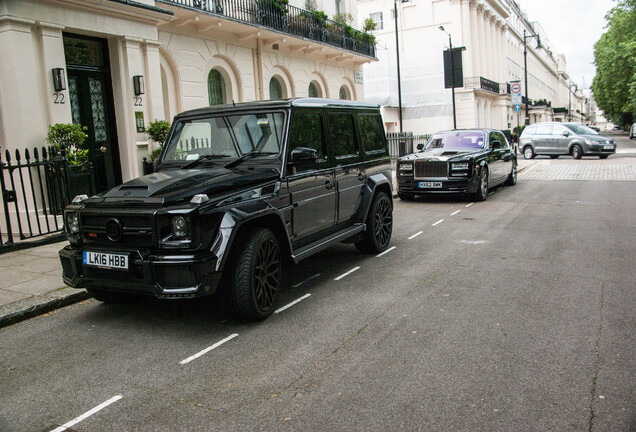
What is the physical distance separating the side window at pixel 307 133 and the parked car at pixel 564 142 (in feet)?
77.6

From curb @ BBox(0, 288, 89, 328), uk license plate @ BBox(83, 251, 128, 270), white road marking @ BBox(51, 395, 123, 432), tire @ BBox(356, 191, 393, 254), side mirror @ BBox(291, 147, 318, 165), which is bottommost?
white road marking @ BBox(51, 395, 123, 432)

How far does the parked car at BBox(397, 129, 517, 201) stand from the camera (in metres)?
13.0

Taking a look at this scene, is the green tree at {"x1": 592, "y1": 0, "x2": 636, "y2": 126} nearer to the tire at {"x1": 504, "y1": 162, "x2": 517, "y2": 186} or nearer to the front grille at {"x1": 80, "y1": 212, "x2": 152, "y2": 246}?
the tire at {"x1": 504, "y1": 162, "x2": 517, "y2": 186}

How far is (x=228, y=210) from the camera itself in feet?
15.4

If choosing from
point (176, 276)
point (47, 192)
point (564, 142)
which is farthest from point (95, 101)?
point (564, 142)

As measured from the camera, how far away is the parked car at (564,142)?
26.0m

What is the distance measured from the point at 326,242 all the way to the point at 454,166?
7.57 metres

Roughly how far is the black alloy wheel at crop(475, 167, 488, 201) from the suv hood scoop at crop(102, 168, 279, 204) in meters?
8.98

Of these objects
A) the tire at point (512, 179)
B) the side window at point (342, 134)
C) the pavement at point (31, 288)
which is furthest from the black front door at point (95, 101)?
the tire at point (512, 179)

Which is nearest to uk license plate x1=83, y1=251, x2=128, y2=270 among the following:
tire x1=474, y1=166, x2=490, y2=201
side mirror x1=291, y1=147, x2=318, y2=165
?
side mirror x1=291, y1=147, x2=318, y2=165

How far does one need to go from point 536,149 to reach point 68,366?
→ 27.9 metres

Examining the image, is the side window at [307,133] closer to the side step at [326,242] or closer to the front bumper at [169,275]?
the side step at [326,242]

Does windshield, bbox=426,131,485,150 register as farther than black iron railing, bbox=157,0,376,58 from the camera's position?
No

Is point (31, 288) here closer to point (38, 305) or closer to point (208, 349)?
point (38, 305)
